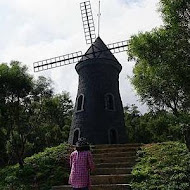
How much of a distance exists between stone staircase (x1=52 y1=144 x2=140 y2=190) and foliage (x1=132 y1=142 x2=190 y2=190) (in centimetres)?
35

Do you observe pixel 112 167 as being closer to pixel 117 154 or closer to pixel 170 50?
pixel 117 154

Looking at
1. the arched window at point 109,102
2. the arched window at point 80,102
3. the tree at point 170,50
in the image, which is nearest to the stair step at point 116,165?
the tree at point 170,50

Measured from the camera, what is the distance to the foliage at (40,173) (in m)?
11.5

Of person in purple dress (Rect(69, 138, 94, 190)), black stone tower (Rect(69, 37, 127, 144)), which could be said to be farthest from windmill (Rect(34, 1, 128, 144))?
person in purple dress (Rect(69, 138, 94, 190))

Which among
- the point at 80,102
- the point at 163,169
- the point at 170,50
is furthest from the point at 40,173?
the point at 80,102

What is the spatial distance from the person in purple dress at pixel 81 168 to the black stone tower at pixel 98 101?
12.8 meters

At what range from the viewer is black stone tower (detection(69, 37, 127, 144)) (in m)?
20.8

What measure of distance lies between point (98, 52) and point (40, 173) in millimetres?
11990

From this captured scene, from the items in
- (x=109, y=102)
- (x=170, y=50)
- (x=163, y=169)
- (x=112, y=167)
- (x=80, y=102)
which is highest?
(x=80, y=102)

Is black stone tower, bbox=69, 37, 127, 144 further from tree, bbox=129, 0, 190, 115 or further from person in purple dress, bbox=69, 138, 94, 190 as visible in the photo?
person in purple dress, bbox=69, 138, 94, 190

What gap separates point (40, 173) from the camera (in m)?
12.3

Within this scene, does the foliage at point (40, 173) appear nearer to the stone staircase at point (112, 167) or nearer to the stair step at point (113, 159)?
the stone staircase at point (112, 167)

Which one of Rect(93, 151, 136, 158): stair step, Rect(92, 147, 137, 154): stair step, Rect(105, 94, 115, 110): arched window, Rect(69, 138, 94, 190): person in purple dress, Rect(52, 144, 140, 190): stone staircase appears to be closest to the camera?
Rect(69, 138, 94, 190): person in purple dress

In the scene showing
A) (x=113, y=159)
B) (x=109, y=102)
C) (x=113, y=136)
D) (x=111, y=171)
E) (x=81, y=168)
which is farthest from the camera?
(x=109, y=102)
